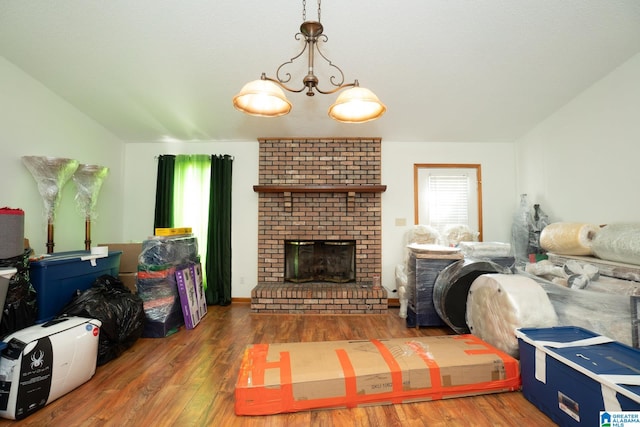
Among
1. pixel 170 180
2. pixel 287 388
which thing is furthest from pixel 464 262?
pixel 170 180

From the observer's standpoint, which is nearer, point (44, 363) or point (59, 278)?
point (44, 363)

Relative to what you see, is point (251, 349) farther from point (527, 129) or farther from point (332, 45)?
point (527, 129)

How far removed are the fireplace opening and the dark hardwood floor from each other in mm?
1260

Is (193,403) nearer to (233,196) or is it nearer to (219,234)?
(219,234)

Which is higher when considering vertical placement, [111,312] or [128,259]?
[128,259]

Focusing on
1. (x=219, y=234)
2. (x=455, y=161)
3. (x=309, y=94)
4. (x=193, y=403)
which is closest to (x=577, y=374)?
(x=309, y=94)

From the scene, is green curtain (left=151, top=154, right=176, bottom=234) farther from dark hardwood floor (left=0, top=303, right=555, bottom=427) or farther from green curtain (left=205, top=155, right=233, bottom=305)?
dark hardwood floor (left=0, top=303, right=555, bottom=427)

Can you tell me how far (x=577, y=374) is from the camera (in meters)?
1.21

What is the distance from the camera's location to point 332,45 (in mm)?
1790

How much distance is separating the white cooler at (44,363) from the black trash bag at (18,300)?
18 centimetres

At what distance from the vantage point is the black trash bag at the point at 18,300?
162 cm

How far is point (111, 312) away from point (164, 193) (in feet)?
6.15

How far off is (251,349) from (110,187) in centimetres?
315

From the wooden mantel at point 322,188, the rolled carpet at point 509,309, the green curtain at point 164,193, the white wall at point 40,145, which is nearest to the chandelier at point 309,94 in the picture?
the rolled carpet at point 509,309
